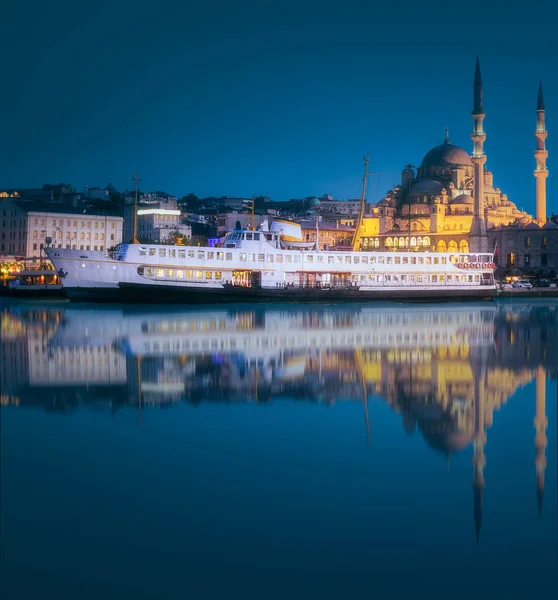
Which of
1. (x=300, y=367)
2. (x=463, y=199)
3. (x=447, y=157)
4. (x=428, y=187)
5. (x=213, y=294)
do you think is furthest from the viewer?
(x=447, y=157)

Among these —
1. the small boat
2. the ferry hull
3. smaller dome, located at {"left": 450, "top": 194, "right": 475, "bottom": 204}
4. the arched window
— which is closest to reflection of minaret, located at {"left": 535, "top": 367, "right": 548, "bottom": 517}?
the ferry hull

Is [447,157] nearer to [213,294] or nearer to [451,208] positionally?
[451,208]

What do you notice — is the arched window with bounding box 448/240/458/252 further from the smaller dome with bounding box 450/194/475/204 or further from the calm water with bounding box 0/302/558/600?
→ the calm water with bounding box 0/302/558/600

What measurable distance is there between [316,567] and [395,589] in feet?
2.34

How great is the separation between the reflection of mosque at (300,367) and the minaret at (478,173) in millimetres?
50105

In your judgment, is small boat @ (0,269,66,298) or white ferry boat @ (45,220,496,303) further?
small boat @ (0,269,66,298)

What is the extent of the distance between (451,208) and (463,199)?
1.69m

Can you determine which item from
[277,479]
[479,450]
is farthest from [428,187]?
[277,479]

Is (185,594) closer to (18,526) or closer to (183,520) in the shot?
(183,520)

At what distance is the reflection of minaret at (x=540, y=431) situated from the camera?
29.0 feet

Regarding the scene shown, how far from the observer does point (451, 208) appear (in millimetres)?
92250

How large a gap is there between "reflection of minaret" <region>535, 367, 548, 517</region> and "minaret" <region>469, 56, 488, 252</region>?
64744mm

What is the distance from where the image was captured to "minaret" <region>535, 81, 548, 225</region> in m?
81.6

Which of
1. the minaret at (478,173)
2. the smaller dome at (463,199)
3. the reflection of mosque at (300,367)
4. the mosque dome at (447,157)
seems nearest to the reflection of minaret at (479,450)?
the reflection of mosque at (300,367)
